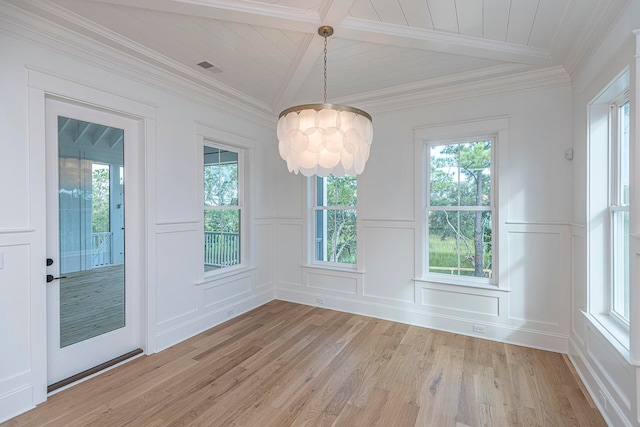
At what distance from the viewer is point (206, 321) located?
3469mm

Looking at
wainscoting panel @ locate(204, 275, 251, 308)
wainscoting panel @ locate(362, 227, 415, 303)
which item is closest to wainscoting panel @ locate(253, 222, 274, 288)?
wainscoting panel @ locate(204, 275, 251, 308)

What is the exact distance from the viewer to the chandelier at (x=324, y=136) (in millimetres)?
1859

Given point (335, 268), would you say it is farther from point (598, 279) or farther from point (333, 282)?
point (598, 279)

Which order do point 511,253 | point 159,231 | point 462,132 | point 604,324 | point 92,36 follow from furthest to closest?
point 462,132, point 511,253, point 159,231, point 92,36, point 604,324

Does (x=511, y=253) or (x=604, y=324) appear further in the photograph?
(x=511, y=253)

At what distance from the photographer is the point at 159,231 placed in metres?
2.95

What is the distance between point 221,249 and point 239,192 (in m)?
0.82

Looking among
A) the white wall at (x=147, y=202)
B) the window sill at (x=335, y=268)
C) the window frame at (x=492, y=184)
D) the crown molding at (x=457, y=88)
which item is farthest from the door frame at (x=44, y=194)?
the window frame at (x=492, y=184)

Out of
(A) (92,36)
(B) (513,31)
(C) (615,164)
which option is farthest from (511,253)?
(A) (92,36)

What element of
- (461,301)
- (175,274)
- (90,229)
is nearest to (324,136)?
(90,229)

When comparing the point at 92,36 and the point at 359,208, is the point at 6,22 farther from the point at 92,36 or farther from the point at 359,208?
the point at 359,208

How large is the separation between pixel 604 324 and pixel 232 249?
375 cm

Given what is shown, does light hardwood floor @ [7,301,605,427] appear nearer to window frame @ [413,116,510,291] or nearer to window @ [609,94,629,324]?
window frame @ [413,116,510,291]

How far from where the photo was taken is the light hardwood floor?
6.63 feet
